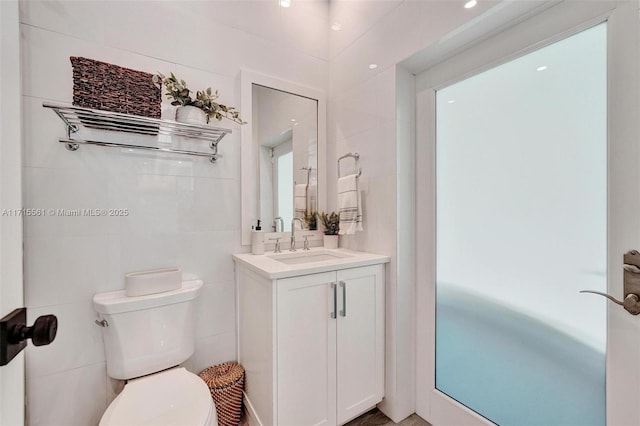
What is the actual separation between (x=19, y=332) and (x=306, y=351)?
1.04 m

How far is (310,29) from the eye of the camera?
6.58 feet

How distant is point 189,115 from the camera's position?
142 cm

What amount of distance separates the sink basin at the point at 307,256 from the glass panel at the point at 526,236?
660mm

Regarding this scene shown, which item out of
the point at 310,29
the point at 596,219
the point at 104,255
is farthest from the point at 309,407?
the point at 310,29

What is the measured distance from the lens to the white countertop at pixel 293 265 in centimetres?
124

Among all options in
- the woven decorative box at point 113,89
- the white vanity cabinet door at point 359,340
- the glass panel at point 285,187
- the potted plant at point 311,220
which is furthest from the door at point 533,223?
the woven decorative box at point 113,89

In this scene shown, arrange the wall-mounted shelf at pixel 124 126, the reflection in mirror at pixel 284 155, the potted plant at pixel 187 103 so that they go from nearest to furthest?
1. the wall-mounted shelf at pixel 124 126
2. the potted plant at pixel 187 103
3. the reflection in mirror at pixel 284 155

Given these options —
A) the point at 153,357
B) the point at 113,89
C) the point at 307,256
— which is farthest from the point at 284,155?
the point at 153,357

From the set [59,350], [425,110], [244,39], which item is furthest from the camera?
[244,39]

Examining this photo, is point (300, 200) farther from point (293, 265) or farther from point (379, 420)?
point (379, 420)

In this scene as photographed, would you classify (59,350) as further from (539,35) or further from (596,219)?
(539,35)

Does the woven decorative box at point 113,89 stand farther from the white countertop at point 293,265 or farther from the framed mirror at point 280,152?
the white countertop at point 293,265

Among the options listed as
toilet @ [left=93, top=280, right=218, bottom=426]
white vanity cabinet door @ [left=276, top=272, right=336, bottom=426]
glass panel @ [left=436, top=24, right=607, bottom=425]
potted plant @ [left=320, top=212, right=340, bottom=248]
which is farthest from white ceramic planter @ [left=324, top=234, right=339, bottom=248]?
toilet @ [left=93, top=280, right=218, bottom=426]

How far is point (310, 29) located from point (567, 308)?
2.25 metres
